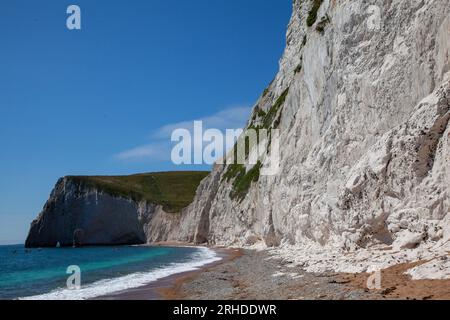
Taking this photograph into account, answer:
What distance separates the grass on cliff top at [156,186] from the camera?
106625 mm

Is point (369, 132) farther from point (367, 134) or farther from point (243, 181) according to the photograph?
point (243, 181)

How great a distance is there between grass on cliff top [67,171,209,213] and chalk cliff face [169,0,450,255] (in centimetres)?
7332

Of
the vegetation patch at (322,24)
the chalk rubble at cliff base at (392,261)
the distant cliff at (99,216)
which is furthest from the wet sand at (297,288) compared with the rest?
the distant cliff at (99,216)

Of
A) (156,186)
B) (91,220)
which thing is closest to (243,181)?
(91,220)

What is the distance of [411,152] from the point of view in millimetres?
16875

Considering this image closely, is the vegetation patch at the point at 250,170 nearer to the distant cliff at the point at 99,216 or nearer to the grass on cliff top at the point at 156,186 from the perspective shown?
the distant cliff at the point at 99,216

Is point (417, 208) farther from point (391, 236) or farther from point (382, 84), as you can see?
point (382, 84)

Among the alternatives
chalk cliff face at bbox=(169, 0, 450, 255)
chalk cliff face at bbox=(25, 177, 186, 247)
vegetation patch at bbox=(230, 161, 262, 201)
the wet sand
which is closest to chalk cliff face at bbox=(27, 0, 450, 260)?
chalk cliff face at bbox=(169, 0, 450, 255)

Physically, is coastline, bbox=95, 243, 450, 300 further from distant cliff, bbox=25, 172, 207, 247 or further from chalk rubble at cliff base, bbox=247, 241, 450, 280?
distant cliff, bbox=25, 172, 207, 247

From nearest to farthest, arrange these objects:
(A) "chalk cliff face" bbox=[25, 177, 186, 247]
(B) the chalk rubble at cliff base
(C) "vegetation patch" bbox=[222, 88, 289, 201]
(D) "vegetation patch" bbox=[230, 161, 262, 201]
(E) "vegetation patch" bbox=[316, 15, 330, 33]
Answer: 1. (B) the chalk rubble at cliff base
2. (E) "vegetation patch" bbox=[316, 15, 330, 33]
3. (C) "vegetation patch" bbox=[222, 88, 289, 201]
4. (D) "vegetation patch" bbox=[230, 161, 262, 201]
5. (A) "chalk cliff face" bbox=[25, 177, 186, 247]

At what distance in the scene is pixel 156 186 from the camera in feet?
416

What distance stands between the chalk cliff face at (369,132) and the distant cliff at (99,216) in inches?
2794

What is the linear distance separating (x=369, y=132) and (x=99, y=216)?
9109 centimetres

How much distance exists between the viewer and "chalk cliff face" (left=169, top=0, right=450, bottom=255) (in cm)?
1612
